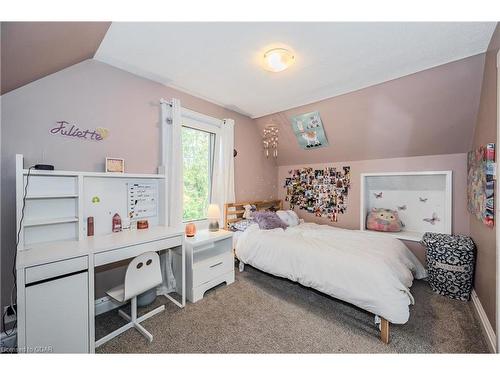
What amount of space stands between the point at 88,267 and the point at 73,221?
23.1 inches

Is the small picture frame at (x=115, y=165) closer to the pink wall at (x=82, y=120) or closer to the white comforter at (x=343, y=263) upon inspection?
the pink wall at (x=82, y=120)

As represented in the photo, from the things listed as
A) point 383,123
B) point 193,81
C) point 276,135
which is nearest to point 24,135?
point 193,81

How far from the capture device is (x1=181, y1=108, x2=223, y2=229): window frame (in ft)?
9.23

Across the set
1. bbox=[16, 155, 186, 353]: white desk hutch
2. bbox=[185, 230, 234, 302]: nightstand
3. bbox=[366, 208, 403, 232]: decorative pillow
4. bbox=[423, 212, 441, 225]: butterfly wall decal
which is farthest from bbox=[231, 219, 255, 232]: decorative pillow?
bbox=[423, 212, 441, 225]: butterfly wall decal

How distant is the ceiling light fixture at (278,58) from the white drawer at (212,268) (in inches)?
86.1

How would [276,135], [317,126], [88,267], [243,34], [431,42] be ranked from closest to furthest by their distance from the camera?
[88,267] → [243,34] → [431,42] → [317,126] → [276,135]

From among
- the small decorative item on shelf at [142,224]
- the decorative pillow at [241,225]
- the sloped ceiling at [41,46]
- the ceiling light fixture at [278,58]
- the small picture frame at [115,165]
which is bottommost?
the decorative pillow at [241,225]

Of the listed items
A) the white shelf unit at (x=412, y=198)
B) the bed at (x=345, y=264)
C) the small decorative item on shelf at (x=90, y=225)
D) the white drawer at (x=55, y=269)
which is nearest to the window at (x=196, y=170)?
the bed at (x=345, y=264)

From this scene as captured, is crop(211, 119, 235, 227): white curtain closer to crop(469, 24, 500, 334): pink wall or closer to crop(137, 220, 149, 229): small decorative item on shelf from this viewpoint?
crop(137, 220, 149, 229): small decorative item on shelf

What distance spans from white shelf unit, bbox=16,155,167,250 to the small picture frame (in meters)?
0.06

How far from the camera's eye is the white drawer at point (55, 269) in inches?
50.5

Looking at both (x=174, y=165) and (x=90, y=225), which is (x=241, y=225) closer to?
(x=174, y=165)

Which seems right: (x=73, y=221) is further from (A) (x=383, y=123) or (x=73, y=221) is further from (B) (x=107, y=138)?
(A) (x=383, y=123)

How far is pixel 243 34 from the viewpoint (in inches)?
65.0
